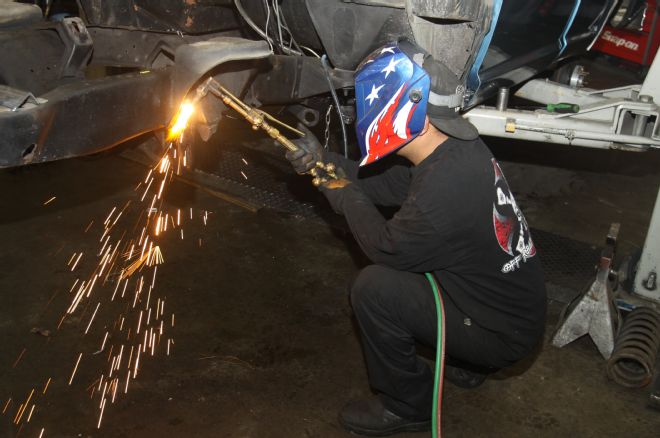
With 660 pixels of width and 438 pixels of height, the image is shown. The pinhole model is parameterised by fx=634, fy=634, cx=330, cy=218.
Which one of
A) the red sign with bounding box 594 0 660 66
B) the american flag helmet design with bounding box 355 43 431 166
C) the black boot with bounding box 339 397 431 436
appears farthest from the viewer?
the red sign with bounding box 594 0 660 66

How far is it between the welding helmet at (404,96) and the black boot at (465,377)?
3.85 ft

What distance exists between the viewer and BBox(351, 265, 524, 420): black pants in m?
2.51

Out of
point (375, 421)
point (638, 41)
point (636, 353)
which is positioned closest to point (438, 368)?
point (375, 421)

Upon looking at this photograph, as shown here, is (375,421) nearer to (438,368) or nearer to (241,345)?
(438,368)

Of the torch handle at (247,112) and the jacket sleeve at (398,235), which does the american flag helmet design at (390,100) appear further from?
the torch handle at (247,112)

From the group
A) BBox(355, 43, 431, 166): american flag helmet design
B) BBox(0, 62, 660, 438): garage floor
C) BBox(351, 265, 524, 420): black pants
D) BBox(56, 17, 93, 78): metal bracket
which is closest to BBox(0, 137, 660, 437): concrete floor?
BBox(0, 62, 660, 438): garage floor

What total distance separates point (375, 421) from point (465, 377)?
523 millimetres

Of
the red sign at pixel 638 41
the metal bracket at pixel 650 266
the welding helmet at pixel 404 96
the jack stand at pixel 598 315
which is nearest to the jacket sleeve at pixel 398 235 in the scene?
the welding helmet at pixel 404 96

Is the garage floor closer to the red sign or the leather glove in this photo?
the leather glove

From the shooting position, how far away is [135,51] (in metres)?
2.83

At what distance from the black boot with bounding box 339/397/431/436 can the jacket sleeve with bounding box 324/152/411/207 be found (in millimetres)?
911

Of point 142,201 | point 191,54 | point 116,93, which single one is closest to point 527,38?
point 191,54

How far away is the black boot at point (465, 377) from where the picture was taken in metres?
2.91

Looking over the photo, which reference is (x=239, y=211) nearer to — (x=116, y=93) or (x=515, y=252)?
(x=116, y=93)
